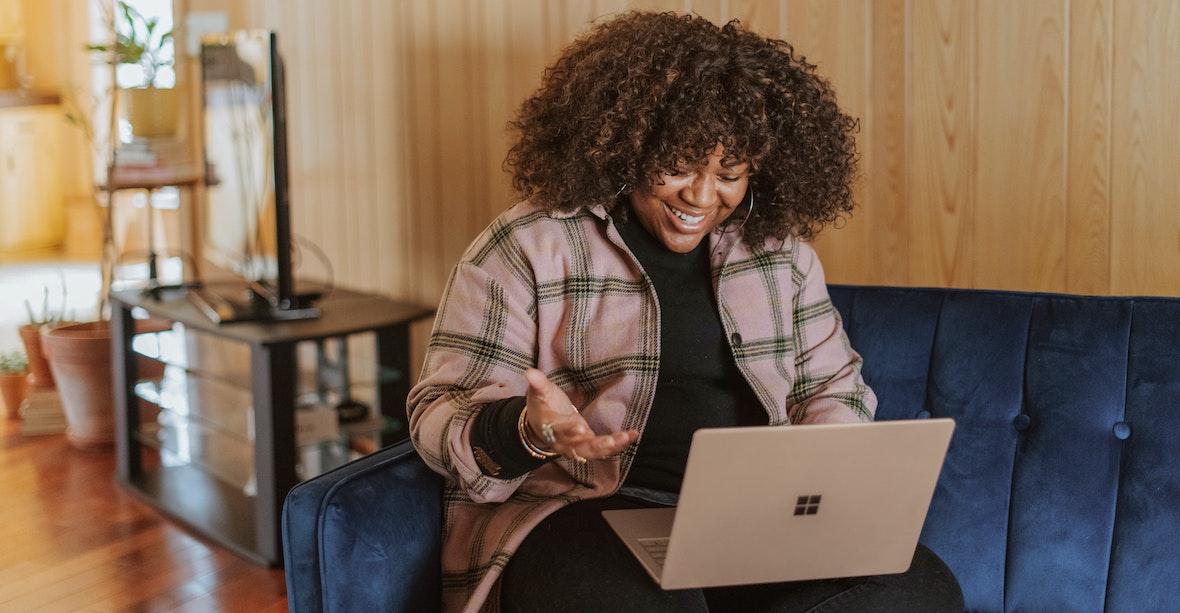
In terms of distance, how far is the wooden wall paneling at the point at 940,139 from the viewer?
6.38ft

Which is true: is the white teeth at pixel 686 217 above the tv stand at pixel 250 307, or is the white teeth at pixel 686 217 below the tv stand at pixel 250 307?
above

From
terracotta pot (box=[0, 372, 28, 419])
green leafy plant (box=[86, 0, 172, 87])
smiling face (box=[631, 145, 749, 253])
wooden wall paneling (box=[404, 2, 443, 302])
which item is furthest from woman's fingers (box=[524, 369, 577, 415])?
terracotta pot (box=[0, 372, 28, 419])

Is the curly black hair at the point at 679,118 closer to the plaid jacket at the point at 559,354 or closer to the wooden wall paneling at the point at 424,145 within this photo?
the plaid jacket at the point at 559,354

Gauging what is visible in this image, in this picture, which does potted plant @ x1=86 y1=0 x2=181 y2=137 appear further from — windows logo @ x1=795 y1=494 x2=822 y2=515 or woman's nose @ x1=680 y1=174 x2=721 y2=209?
windows logo @ x1=795 y1=494 x2=822 y2=515

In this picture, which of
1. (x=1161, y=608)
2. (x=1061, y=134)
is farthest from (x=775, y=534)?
(x=1061, y=134)

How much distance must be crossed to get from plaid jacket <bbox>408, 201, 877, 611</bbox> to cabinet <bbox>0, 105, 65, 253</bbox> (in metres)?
5.51

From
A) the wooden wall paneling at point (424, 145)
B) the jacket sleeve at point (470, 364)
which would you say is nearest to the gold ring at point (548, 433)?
the jacket sleeve at point (470, 364)

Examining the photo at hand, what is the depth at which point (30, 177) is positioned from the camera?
6.49 metres

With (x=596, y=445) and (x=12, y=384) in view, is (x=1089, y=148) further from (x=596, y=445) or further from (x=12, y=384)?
(x=12, y=384)

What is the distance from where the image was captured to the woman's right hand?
129 cm

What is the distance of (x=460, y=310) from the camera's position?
5.12 ft

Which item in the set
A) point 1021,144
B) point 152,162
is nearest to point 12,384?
point 152,162

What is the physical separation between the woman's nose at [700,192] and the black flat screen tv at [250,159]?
1.38 m

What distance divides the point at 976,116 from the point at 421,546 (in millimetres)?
1128
